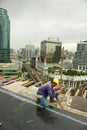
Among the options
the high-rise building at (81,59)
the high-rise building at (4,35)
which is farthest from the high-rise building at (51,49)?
the high-rise building at (4,35)

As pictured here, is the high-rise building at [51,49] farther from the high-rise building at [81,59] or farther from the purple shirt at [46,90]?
the purple shirt at [46,90]

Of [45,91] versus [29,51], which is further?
[29,51]

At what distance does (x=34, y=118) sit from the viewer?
2643 millimetres

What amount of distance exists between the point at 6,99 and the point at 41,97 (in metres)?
0.83

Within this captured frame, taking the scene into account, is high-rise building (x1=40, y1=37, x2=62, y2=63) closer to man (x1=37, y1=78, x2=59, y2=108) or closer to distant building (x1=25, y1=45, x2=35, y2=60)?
distant building (x1=25, y1=45, x2=35, y2=60)

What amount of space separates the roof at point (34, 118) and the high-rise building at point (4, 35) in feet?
116

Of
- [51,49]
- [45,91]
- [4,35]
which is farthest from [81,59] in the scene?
[45,91]

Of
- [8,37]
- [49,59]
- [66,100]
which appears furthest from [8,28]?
[66,100]

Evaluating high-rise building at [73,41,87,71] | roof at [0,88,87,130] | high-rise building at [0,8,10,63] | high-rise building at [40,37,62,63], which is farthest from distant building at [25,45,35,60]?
roof at [0,88,87,130]

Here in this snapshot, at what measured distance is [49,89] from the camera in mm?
2920

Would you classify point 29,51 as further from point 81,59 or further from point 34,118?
point 34,118

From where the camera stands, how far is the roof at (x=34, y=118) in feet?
7.82

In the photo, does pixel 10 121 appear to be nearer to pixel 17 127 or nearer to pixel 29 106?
pixel 17 127

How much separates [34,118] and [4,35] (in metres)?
36.7
